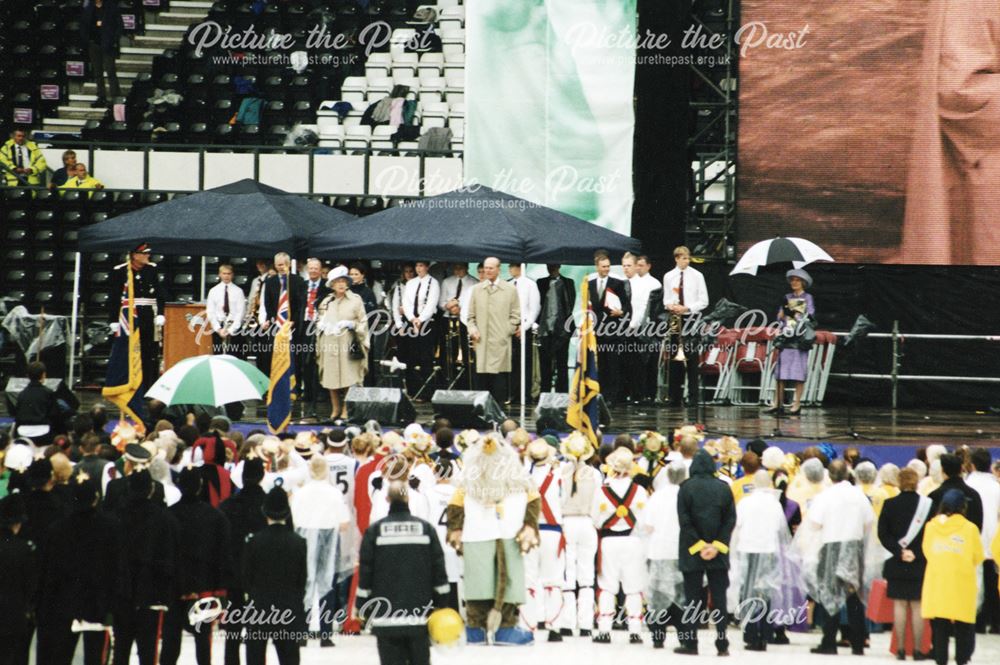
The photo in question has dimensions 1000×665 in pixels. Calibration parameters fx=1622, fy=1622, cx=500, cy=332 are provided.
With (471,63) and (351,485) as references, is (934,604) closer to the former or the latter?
(351,485)

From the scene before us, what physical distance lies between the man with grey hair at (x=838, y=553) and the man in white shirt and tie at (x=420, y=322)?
301 inches

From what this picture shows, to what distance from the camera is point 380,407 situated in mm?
18188

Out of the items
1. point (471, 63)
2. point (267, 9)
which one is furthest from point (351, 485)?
→ point (267, 9)

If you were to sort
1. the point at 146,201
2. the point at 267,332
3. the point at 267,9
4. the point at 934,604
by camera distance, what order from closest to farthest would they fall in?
the point at 934,604 → the point at 267,332 → the point at 146,201 → the point at 267,9

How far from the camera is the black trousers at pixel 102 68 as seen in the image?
93.2ft

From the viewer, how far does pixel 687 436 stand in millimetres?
13945

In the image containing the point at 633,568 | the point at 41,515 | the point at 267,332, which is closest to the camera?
the point at 41,515

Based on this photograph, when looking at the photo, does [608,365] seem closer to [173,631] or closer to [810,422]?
[810,422]

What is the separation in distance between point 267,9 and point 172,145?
17.2 ft

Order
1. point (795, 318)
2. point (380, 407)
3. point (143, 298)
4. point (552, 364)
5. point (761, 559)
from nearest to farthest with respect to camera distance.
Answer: point (761, 559) < point (380, 407) < point (143, 298) < point (795, 318) < point (552, 364)

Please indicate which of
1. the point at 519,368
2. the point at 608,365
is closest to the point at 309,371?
the point at 519,368

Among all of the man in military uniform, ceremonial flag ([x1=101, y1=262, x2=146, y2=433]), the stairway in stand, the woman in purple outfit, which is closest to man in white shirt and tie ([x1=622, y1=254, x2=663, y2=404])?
the woman in purple outfit

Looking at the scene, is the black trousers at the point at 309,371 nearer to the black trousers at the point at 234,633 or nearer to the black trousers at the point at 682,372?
the black trousers at the point at 682,372

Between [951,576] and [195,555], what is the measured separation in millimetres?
5741
